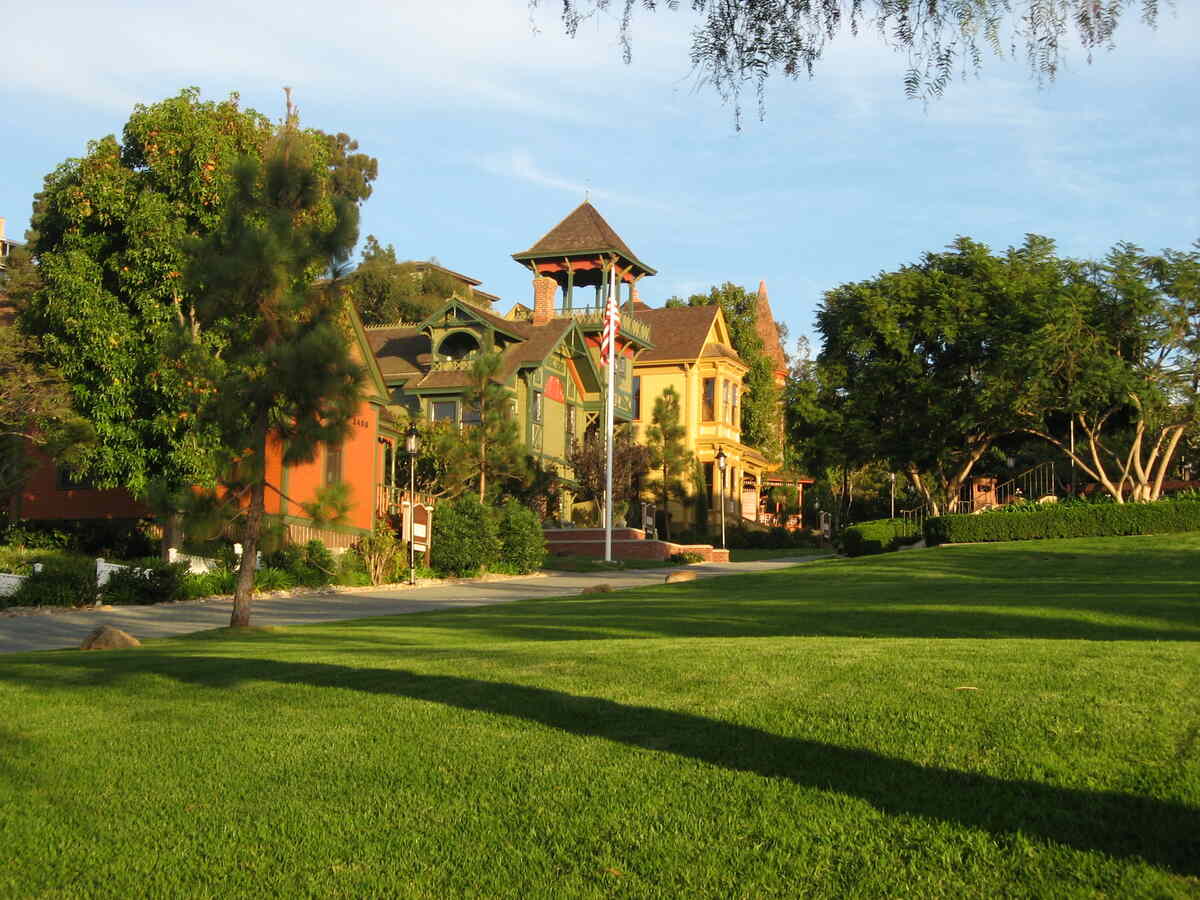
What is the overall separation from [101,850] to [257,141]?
999 inches

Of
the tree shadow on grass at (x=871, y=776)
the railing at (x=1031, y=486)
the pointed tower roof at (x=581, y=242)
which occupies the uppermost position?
the pointed tower roof at (x=581, y=242)

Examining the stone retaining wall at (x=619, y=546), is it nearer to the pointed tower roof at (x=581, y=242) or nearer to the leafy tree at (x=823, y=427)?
the leafy tree at (x=823, y=427)

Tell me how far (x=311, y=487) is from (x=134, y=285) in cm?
748

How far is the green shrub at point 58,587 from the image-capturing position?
22953 mm

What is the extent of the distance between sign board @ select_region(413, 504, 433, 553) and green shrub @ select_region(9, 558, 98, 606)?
859 cm

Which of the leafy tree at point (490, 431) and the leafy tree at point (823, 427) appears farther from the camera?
the leafy tree at point (823, 427)

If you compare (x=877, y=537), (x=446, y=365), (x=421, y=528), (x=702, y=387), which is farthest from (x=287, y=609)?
(x=702, y=387)

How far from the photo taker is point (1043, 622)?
1422 cm

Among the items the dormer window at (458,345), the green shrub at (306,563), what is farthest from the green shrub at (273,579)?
the dormer window at (458,345)

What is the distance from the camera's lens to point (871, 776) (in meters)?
6.17

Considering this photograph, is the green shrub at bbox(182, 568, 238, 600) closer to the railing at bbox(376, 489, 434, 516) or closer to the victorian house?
the victorian house

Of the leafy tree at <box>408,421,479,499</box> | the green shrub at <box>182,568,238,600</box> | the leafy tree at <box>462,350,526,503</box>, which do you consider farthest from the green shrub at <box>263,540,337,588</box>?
the leafy tree at <box>462,350,526,503</box>

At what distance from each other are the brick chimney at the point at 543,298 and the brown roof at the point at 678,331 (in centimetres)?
670

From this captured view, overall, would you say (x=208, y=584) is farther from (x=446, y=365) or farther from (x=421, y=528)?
(x=446, y=365)
